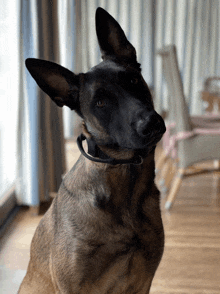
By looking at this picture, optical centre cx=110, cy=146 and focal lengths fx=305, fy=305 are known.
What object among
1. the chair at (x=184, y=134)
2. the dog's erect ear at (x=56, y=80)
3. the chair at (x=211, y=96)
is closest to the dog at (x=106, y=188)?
the dog's erect ear at (x=56, y=80)

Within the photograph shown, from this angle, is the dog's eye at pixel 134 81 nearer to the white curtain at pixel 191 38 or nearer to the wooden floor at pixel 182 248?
the wooden floor at pixel 182 248

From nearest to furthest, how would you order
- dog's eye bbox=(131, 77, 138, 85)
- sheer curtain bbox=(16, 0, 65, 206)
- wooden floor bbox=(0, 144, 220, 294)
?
dog's eye bbox=(131, 77, 138, 85) → wooden floor bbox=(0, 144, 220, 294) → sheer curtain bbox=(16, 0, 65, 206)

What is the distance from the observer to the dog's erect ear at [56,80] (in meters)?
0.88

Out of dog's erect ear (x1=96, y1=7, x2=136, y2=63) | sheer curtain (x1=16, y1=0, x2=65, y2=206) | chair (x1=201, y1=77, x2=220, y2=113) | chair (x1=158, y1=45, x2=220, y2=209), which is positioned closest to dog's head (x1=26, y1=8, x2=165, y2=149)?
dog's erect ear (x1=96, y1=7, x2=136, y2=63)

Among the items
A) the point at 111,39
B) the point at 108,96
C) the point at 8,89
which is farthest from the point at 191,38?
the point at 108,96

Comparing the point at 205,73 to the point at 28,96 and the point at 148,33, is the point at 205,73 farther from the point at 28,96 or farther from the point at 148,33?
the point at 28,96

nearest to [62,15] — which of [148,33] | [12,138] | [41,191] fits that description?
[148,33]

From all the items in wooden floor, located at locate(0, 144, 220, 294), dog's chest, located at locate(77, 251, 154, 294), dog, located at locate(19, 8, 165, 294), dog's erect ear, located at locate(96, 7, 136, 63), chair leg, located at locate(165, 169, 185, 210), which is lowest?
wooden floor, located at locate(0, 144, 220, 294)

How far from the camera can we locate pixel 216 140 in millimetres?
2295

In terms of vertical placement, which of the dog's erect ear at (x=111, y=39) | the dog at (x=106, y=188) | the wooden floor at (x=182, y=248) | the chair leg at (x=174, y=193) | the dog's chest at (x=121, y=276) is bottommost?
the wooden floor at (x=182, y=248)

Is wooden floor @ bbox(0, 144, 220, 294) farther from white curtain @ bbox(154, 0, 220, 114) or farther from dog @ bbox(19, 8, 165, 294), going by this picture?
white curtain @ bbox(154, 0, 220, 114)

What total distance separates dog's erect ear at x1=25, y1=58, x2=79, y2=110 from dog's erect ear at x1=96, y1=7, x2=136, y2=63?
0.16 metres

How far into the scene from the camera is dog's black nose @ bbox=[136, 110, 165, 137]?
0.83m

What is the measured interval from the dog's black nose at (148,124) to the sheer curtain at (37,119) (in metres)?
1.45
